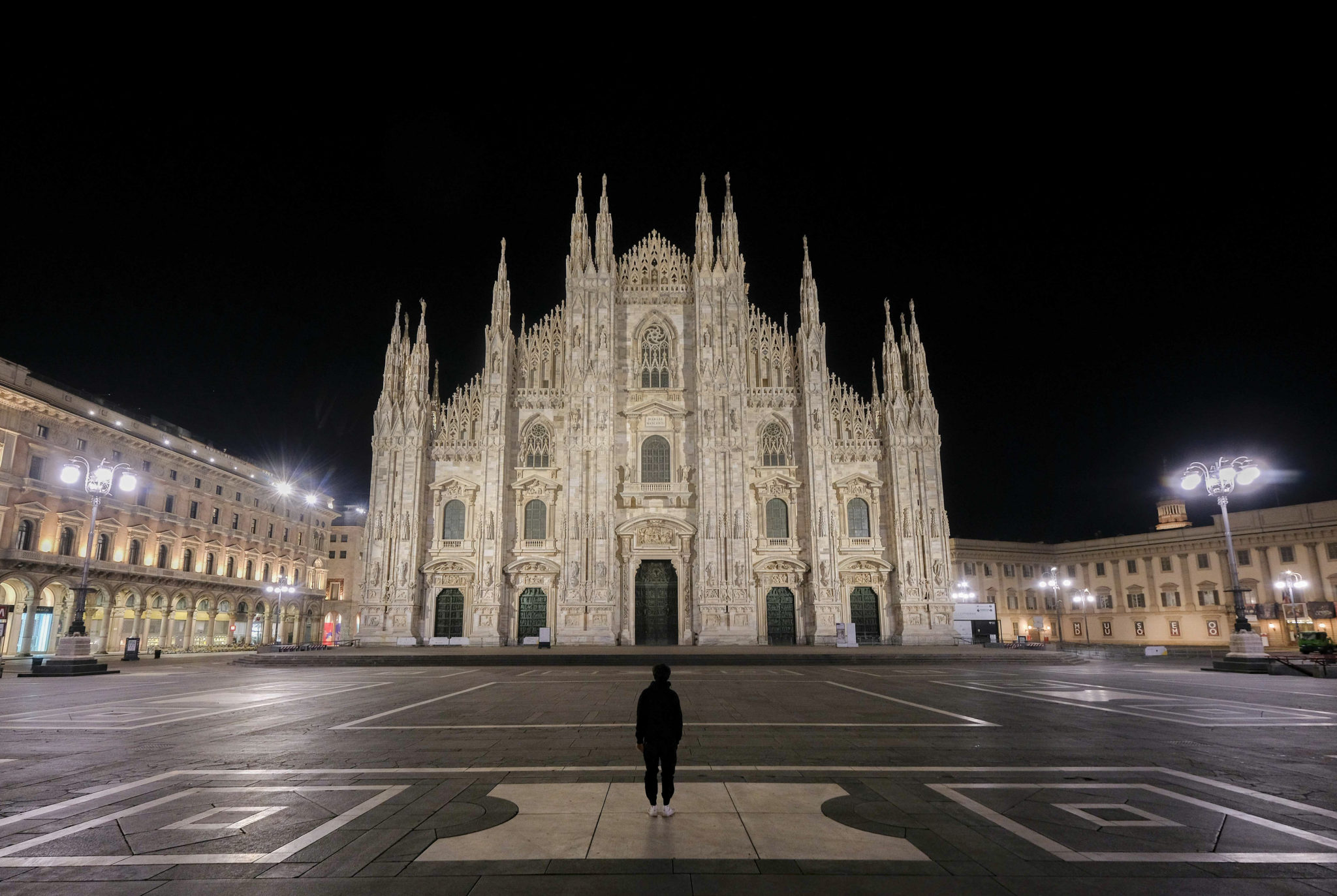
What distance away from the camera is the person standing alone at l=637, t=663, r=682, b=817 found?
21.0 feet

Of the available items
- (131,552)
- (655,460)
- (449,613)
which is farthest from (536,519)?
(131,552)

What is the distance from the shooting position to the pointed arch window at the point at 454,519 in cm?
4112

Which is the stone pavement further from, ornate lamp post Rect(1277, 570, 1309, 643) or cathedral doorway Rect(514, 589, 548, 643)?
ornate lamp post Rect(1277, 570, 1309, 643)

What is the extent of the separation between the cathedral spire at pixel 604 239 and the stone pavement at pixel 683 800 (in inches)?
1278

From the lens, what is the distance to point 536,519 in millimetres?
41562

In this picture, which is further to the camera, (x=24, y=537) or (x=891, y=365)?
(x=891, y=365)

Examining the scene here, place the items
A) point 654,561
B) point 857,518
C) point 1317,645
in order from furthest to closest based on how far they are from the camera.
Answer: point 857,518 → point 654,561 → point 1317,645

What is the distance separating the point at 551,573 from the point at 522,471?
236 inches

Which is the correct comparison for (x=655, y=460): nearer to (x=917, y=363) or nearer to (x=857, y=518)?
(x=857, y=518)

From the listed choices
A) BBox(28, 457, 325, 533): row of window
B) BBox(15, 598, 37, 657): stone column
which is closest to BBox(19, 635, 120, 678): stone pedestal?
BBox(15, 598, 37, 657): stone column

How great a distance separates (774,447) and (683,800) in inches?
1421

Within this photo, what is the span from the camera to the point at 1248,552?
194ft

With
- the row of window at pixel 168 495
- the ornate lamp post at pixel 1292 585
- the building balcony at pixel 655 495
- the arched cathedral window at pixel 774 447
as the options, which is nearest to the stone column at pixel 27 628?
the row of window at pixel 168 495

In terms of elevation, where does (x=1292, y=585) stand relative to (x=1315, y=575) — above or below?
below
